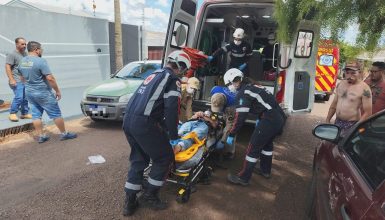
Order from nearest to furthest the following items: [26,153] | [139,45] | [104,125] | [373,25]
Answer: [373,25], [26,153], [104,125], [139,45]

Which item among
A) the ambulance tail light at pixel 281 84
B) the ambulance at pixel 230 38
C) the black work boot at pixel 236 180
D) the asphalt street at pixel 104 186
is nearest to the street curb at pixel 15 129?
the asphalt street at pixel 104 186

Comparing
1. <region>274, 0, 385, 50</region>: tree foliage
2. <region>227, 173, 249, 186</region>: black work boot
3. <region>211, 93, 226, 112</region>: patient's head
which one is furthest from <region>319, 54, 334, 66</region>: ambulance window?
<region>274, 0, 385, 50</region>: tree foliage

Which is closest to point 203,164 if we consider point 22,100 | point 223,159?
point 223,159

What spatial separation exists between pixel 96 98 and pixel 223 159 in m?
3.07

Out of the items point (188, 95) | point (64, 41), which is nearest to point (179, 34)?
point (188, 95)

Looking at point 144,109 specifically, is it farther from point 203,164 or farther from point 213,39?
point 213,39

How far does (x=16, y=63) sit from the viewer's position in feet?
21.3

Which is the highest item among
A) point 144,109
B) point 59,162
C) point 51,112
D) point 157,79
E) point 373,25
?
point 373,25

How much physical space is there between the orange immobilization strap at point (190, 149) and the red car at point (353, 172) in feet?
4.69

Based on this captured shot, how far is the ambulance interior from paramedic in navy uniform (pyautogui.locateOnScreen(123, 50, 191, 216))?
302cm

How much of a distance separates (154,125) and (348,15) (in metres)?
2.00

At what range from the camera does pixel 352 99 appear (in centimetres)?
383

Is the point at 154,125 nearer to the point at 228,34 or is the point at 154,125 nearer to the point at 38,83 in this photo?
the point at 38,83

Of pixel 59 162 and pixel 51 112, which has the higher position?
pixel 51 112
